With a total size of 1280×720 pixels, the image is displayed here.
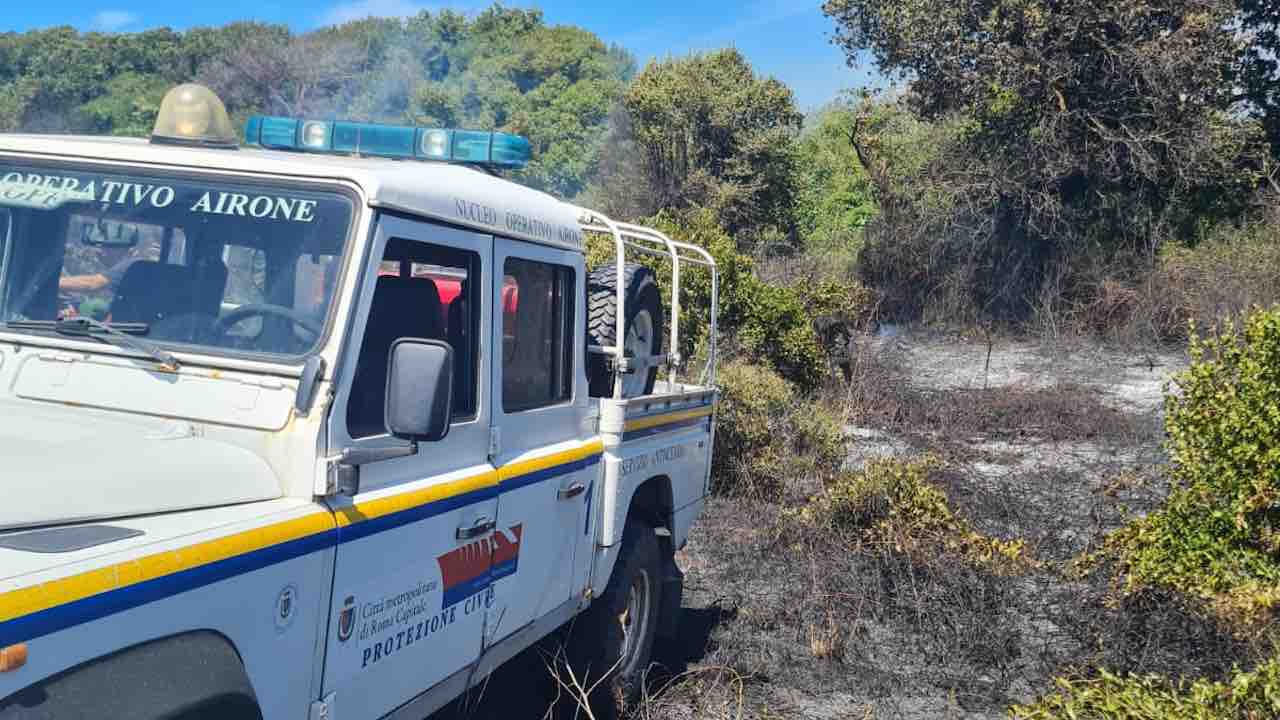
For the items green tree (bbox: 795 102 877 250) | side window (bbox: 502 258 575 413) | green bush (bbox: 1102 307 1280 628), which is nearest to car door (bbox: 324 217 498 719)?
side window (bbox: 502 258 575 413)

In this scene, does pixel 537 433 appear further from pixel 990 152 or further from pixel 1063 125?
pixel 990 152

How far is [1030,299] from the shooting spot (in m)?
20.3

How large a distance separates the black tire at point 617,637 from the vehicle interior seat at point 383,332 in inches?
70.1

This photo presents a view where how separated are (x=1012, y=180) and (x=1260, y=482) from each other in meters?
14.9

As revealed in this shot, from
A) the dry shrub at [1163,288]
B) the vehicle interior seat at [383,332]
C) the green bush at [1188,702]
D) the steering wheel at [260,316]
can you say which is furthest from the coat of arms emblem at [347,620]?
the dry shrub at [1163,288]

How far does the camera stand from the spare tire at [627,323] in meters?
5.01

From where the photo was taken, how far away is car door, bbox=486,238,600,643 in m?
4.02

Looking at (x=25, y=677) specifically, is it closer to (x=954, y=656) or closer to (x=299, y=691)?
(x=299, y=691)

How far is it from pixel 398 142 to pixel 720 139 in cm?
2096

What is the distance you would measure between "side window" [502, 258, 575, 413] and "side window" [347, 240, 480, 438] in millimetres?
235

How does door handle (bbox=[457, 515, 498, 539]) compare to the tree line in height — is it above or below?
below

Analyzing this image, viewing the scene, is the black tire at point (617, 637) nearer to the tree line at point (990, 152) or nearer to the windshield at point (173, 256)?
the windshield at point (173, 256)

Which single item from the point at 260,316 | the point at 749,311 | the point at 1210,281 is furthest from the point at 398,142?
the point at 1210,281

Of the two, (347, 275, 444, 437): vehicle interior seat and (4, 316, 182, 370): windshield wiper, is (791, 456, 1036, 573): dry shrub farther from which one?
(4, 316, 182, 370): windshield wiper
